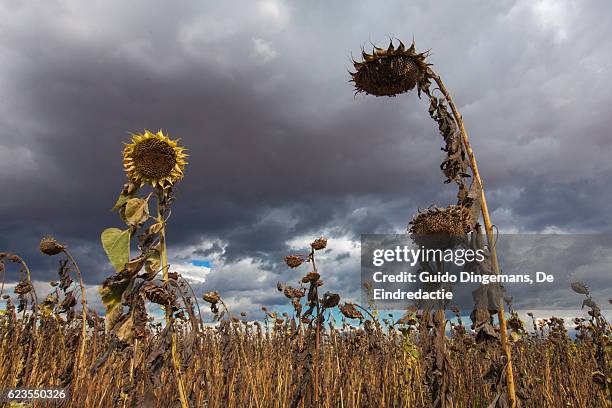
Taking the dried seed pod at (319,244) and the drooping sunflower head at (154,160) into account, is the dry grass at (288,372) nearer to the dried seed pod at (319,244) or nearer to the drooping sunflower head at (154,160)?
the dried seed pod at (319,244)

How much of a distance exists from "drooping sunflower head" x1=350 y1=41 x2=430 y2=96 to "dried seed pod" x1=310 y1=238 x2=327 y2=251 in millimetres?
1438

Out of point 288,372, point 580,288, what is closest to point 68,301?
point 288,372

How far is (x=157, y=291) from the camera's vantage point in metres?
1.89

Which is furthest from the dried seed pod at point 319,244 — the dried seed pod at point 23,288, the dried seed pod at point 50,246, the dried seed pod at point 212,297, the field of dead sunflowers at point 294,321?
the dried seed pod at point 23,288

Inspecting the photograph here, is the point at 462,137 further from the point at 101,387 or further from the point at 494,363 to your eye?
the point at 101,387

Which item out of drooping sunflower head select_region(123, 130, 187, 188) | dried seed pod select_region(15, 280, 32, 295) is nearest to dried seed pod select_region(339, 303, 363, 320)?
drooping sunflower head select_region(123, 130, 187, 188)

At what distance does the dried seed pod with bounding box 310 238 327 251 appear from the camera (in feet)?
13.0

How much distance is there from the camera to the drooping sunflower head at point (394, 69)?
2926 mm

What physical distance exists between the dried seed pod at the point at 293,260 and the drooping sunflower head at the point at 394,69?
1763mm

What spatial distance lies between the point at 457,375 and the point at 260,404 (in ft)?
10.1

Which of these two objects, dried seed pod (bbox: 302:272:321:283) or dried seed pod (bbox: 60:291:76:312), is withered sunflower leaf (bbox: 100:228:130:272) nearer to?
dried seed pod (bbox: 302:272:321:283)

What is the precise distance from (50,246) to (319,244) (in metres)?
2.97

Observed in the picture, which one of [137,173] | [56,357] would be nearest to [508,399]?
[137,173]

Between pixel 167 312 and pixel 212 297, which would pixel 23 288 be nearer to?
pixel 212 297
